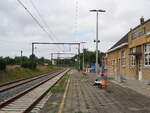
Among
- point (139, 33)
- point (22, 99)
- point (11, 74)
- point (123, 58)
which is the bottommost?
point (22, 99)

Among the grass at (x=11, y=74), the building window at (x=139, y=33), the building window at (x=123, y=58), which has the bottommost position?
the grass at (x=11, y=74)

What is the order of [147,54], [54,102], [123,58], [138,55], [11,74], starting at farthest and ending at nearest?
[11,74]
[123,58]
[138,55]
[147,54]
[54,102]

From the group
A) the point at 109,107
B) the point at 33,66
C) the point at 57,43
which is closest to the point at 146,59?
the point at 109,107

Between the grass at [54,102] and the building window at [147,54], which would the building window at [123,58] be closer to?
the building window at [147,54]

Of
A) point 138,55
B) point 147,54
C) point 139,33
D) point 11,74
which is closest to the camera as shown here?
point 147,54

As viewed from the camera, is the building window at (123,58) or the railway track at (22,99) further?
the building window at (123,58)

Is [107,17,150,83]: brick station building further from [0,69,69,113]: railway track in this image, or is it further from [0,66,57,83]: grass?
[0,66,57,83]: grass

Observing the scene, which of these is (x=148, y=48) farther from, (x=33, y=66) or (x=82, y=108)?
(x=33, y=66)

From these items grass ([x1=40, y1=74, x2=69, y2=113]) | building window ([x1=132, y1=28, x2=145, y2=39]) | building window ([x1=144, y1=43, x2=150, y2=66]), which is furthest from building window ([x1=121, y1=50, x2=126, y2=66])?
grass ([x1=40, y1=74, x2=69, y2=113])

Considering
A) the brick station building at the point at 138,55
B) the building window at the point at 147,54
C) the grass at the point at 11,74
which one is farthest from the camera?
the grass at the point at 11,74

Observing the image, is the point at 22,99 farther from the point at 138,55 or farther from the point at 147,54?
the point at 138,55

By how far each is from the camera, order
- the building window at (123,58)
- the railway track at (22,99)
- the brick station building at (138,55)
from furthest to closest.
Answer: the building window at (123,58), the brick station building at (138,55), the railway track at (22,99)

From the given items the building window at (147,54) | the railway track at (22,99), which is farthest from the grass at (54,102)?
the building window at (147,54)

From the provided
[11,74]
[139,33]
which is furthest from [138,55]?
[11,74]
